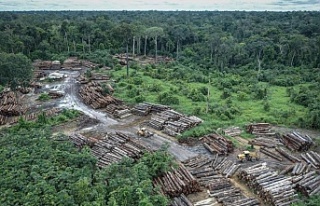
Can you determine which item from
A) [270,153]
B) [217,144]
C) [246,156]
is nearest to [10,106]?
[217,144]

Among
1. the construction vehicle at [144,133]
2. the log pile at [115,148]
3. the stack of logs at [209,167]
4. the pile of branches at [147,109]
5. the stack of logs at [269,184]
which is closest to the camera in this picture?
the stack of logs at [269,184]

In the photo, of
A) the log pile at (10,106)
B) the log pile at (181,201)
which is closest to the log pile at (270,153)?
the log pile at (181,201)

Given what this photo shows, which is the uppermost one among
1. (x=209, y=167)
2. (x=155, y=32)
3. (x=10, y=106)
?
(x=155, y=32)

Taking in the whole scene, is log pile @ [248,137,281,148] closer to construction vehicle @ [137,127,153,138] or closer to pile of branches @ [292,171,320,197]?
pile of branches @ [292,171,320,197]

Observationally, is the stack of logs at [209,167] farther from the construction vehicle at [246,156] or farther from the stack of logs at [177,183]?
the stack of logs at [177,183]

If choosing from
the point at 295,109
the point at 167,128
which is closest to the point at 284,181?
the point at 167,128

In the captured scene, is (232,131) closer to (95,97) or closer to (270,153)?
(270,153)

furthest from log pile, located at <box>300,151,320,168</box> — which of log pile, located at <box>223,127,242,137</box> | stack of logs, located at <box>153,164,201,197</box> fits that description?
stack of logs, located at <box>153,164,201,197</box>
